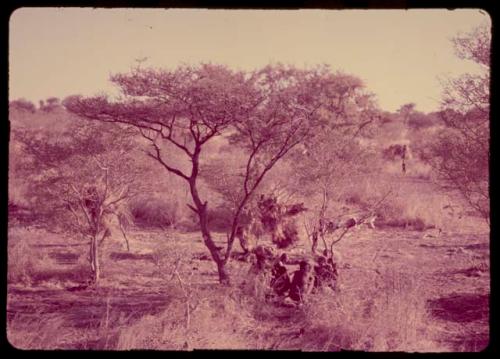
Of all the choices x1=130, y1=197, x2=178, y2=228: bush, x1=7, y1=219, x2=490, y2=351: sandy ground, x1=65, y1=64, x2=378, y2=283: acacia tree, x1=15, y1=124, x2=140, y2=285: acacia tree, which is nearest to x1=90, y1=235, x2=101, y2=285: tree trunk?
x1=15, y1=124, x2=140, y2=285: acacia tree

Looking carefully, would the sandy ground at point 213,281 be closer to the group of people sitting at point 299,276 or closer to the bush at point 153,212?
the group of people sitting at point 299,276

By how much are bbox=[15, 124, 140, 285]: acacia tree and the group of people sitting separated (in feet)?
10.4

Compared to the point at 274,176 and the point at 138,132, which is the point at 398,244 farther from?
the point at 138,132

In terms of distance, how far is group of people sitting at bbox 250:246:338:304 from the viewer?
7.07m

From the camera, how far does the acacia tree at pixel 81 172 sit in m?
8.70

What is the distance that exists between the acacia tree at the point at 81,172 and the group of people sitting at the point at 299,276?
316cm

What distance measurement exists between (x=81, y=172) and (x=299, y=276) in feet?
14.7

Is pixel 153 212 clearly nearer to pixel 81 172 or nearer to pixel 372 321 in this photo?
pixel 81 172

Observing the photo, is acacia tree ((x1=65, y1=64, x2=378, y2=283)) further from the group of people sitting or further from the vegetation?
the group of people sitting

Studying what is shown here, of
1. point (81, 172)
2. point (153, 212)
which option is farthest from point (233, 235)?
point (153, 212)

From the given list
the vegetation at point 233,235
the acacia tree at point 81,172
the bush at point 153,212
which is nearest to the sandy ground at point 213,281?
the vegetation at point 233,235

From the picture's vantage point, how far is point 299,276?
714cm

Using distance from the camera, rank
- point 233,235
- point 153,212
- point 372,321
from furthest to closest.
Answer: point 153,212, point 233,235, point 372,321
